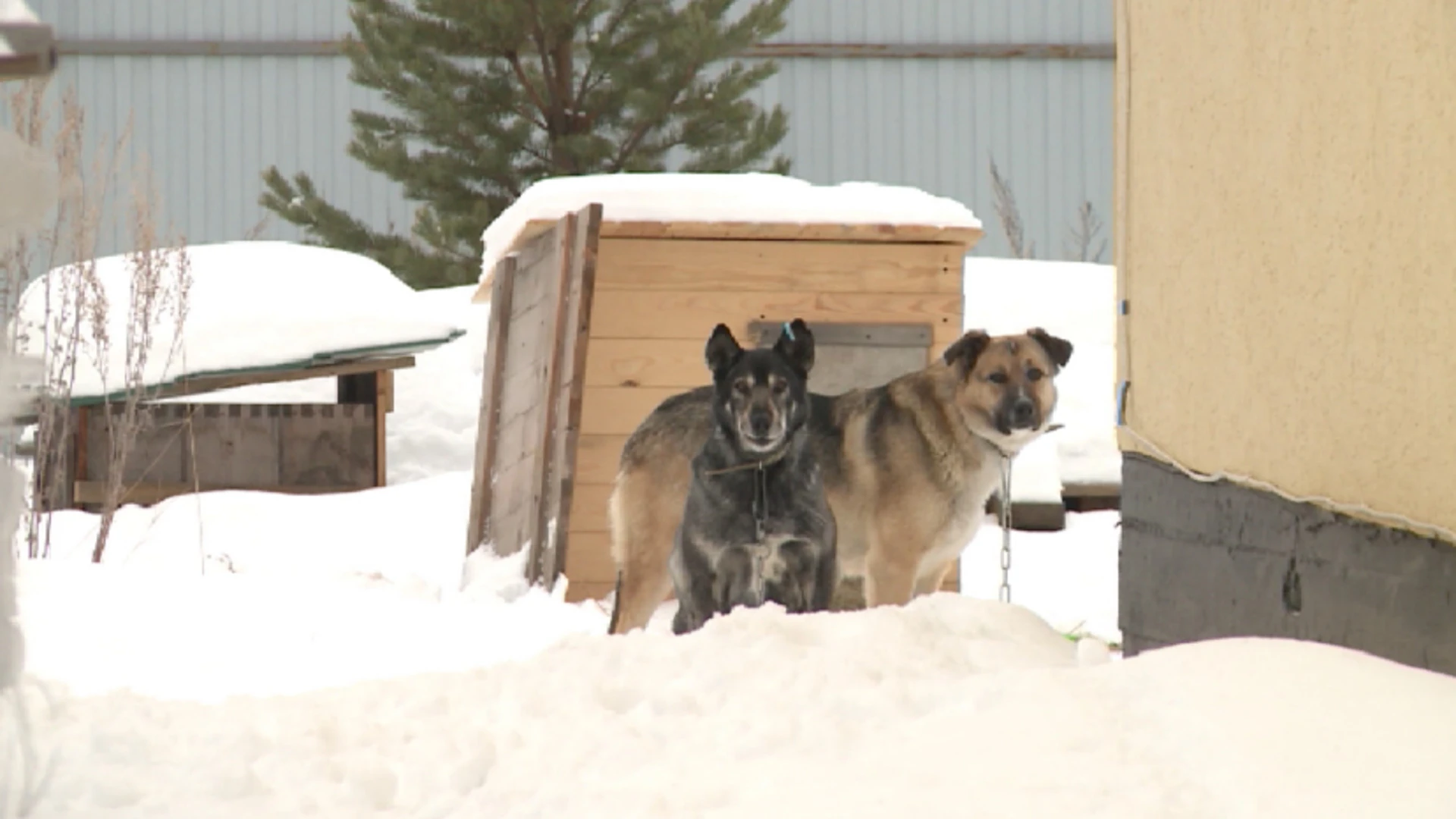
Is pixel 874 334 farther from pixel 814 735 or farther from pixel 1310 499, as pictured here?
pixel 814 735

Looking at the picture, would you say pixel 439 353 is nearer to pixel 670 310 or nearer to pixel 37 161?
pixel 670 310

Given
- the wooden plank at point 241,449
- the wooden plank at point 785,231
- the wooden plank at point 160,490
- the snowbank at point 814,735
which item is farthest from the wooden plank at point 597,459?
the snowbank at point 814,735

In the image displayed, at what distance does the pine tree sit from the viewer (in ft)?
52.3

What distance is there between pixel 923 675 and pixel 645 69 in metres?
13.2

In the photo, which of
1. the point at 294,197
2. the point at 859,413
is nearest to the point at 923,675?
the point at 859,413

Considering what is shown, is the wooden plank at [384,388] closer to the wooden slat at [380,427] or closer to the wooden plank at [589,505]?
the wooden slat at [380,427]

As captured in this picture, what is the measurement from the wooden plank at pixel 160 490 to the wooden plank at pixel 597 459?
7.60 feet

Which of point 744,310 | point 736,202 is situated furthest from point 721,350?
point 736,202

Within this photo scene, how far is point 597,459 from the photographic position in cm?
729

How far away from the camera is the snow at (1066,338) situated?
9.79 m

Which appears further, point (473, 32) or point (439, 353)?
point (473, 32)

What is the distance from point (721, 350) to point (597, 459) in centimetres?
199

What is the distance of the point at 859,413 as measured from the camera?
21.2ft

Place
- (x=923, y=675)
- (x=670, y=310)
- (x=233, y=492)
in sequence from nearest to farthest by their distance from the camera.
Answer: (x=923, y=675) → (x=670, y=310) → (x=233, y=492)
